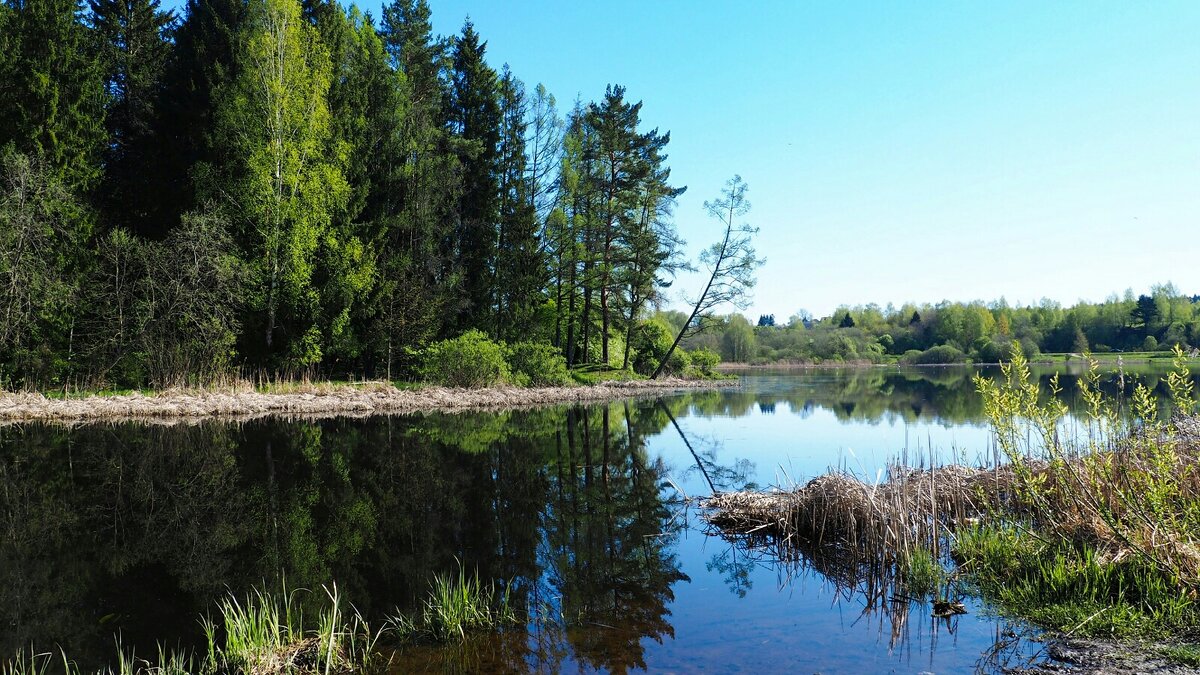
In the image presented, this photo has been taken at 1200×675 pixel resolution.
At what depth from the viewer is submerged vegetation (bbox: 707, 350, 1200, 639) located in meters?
5.00

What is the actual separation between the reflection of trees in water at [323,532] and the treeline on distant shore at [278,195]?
757 centimetres

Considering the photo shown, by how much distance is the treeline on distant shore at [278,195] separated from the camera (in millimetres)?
20984

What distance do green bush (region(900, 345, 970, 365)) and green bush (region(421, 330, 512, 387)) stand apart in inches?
3053

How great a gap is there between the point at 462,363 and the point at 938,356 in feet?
265

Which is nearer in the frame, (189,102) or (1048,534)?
(1048,534)

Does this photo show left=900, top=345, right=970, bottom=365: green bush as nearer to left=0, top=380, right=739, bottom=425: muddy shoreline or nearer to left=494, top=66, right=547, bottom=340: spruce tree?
left=494, top=66, right=547, bottom=340: spruce tree

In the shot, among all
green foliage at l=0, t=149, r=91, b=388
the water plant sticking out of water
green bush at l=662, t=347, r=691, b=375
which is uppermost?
green foliage at l=0, t=149, r=91, b=388

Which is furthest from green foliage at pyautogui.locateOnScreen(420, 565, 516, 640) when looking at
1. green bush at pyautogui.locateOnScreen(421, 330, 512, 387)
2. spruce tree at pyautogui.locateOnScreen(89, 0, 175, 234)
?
spruce tree at pyautogui.locateOnScreen(89, 0, 175, 234)

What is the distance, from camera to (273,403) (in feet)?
67.8

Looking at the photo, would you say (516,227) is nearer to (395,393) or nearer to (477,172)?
(477,172)

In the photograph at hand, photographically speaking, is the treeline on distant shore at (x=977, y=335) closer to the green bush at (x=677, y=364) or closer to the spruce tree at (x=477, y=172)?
the green bush at (x=677, y=364)

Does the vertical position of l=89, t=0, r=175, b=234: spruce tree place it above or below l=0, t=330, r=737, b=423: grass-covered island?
above

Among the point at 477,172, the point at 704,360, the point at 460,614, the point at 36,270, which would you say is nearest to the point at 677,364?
the point at 704,360

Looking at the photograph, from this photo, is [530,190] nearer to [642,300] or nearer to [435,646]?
[642,300]
